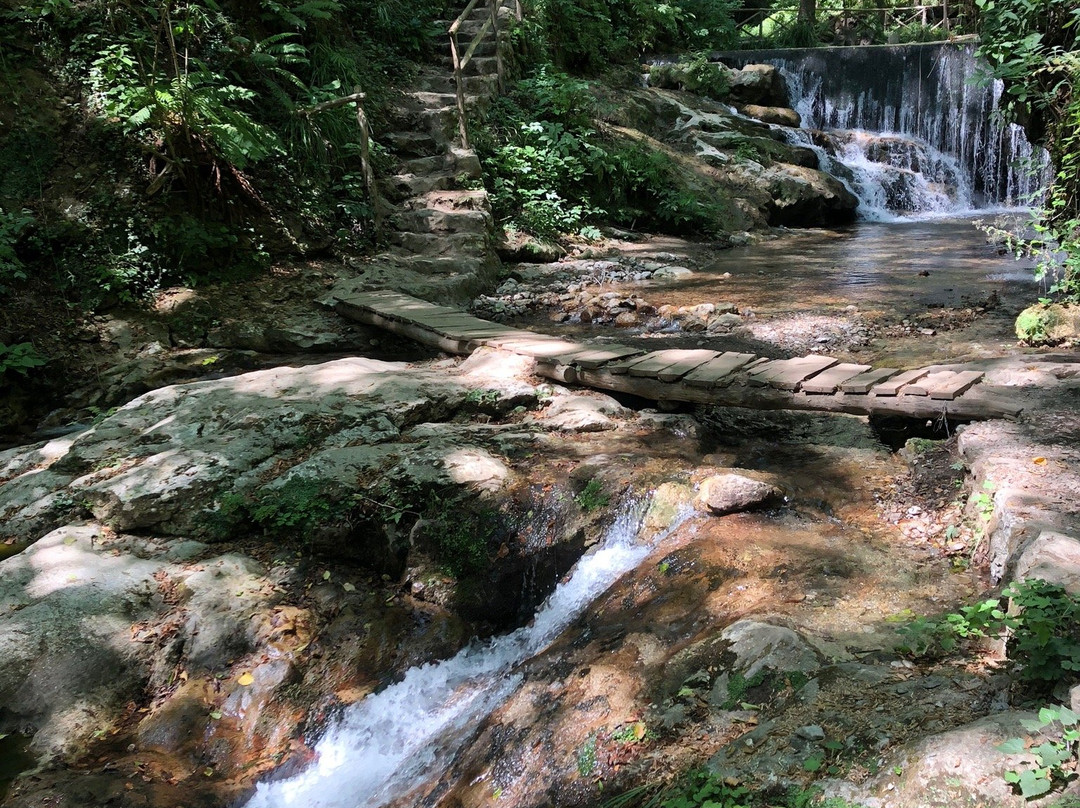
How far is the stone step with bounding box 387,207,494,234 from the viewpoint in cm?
969

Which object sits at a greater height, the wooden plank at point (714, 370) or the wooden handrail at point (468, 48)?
the wooden handrail at point (468, 48)

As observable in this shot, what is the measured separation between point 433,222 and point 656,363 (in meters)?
5.41

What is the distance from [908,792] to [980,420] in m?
2.86

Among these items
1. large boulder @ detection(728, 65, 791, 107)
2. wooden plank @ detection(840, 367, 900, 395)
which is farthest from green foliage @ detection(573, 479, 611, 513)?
large boulder @ detection(728, 65, 791, 107)

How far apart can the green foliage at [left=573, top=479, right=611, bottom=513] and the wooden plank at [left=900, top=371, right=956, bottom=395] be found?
1.86m

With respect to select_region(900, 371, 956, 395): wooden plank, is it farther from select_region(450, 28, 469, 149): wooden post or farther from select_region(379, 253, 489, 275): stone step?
select_region(450, 28, 469, 149): wooden post

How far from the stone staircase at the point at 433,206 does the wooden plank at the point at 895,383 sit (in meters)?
5.15

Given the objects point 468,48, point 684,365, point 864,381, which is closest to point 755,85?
point 468,48

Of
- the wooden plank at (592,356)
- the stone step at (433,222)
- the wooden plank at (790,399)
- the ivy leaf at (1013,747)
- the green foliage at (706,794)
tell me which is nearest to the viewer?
the ivy leaf at (1013,747)

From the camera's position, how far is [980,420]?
13.7 ft

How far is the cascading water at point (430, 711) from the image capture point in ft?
10.0

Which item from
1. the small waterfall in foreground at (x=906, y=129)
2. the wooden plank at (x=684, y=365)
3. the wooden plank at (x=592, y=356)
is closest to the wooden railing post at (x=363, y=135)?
the wooden plank at (x=592, y=356)

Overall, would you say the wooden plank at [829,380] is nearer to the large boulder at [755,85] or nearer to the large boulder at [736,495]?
the large boulder at [736,495]

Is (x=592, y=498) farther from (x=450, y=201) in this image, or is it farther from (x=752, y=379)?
(x=450, y=201)
